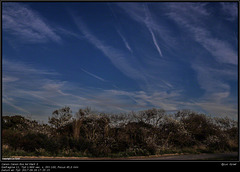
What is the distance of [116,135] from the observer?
16219 mm

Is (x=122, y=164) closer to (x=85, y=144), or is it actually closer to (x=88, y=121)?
(x=85, y=144)

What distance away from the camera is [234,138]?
19484mm

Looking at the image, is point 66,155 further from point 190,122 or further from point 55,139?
point 190,122

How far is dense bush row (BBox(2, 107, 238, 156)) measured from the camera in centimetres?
1411

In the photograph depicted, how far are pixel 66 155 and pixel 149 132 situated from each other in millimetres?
6773

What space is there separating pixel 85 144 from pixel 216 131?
37.6 feet

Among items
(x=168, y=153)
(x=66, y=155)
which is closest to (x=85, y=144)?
(x=66, y=155)

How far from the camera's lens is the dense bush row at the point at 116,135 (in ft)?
46.3

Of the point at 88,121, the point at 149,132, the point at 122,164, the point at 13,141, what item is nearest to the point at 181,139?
the point at 149,132

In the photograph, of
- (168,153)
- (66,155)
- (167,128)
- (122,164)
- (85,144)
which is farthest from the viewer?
(167,128)

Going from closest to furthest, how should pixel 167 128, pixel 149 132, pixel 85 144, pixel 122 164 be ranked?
pixel 122 164, pixel 85 144, pixel 149 132, pixel 167 128

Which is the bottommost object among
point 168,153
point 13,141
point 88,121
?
point 168,153

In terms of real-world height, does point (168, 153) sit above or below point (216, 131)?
below

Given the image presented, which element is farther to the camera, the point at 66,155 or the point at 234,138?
the point at 234,138
